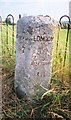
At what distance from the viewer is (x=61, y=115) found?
320 centimetres

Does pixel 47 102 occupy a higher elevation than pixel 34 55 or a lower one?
A: lower

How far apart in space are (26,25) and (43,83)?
2.52 feet

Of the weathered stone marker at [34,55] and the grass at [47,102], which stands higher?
the weathered stone marker at [34,55]

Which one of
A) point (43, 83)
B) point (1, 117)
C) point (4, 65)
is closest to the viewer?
point (1, 117)

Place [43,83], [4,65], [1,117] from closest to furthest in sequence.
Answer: [1,117] → [43,83] → [4,65]

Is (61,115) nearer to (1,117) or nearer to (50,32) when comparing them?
(1,117)

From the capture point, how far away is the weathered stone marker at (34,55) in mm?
3217

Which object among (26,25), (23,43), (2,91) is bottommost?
(2,91)

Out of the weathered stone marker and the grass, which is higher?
the weathered stone marker

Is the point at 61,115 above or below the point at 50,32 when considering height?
below

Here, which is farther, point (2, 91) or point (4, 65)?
point (4, 65)

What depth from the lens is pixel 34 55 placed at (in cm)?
326

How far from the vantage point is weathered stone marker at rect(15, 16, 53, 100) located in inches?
127

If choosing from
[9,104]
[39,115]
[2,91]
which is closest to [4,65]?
[2,91]
